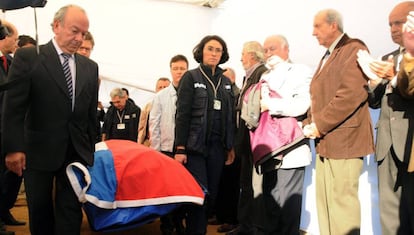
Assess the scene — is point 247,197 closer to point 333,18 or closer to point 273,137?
point 273,137

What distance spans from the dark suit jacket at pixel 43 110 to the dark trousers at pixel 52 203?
5cm

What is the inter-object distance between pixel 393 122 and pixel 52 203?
1699 millimetres

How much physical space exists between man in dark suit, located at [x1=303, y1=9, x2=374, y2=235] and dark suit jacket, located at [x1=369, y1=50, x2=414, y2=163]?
8 cm

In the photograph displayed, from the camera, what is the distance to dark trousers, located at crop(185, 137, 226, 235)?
8.83 feet

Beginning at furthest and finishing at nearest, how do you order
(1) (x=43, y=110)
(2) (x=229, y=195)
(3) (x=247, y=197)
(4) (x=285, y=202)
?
(2) (x=229, y=195) < (3) (x=247, y=197) < (4) (x=285, y=202) < (1) (x=43, y=110)

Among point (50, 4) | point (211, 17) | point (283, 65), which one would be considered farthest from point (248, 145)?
point (50, 4)

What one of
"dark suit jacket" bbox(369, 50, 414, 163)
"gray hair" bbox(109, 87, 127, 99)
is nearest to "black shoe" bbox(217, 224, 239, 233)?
"dark suit jacket" bbox(369, 50, 414, 163)

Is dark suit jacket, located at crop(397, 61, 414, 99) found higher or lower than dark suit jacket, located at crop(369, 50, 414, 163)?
higher

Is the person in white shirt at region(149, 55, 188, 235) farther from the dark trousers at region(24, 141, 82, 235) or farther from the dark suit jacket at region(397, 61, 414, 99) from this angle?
the dark suit jacket at region(397, 61, 414, 99)

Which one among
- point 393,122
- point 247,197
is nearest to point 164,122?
point 247,197

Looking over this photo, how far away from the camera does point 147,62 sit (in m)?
5.39

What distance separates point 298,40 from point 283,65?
0.74m

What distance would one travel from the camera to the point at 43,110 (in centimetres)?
193

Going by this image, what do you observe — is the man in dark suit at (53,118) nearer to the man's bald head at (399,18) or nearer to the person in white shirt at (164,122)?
the person in white shirt at (164,122)
